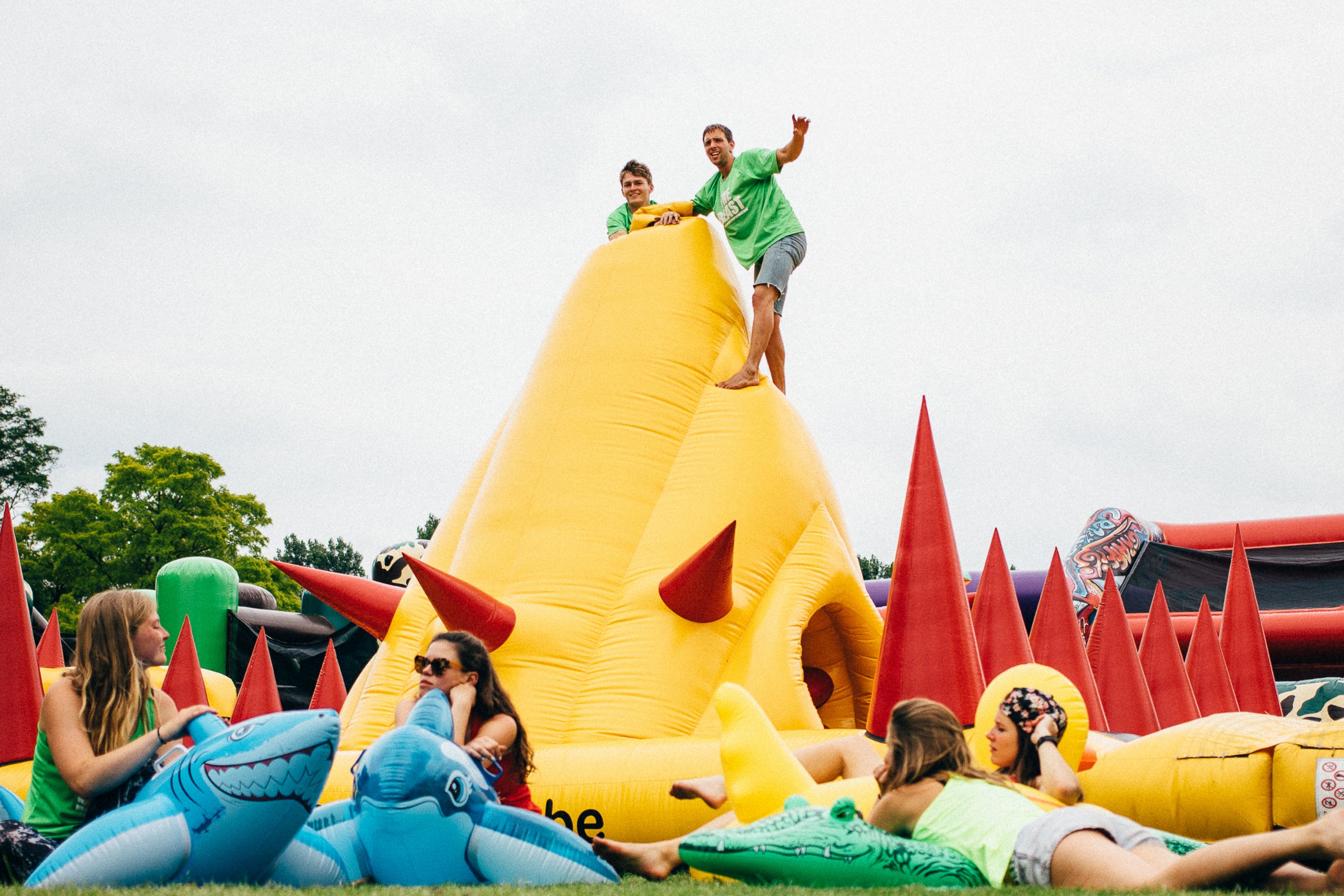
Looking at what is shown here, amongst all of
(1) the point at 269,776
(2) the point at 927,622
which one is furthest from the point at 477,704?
(2) the point at 927,622

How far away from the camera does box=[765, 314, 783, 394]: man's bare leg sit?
525cm

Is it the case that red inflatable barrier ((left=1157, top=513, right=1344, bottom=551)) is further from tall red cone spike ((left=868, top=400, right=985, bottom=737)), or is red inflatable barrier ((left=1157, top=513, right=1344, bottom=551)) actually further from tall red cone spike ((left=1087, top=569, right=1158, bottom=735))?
tall red cone spike ((left=868, top=400, right=985, bottom=737))

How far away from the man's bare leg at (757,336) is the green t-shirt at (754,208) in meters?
0.22

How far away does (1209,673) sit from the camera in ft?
20.4

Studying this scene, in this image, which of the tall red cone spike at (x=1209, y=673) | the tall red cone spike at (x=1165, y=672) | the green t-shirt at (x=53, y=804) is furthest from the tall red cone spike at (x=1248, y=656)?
the green t-shirt at (x=53, y=804)

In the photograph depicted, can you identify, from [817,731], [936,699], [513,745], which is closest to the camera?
[513,745]

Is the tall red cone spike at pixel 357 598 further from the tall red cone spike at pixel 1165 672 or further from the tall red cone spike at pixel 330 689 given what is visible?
the tall red cone spike at pixel 1165 672

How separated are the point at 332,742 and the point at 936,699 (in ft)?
6.23

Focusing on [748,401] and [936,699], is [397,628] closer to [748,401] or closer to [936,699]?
[748,401]

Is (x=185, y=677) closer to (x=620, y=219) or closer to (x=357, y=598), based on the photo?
(x=357, y=598)

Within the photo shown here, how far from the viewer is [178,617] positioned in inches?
400

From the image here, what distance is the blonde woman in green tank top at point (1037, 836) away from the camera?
214 centimetres

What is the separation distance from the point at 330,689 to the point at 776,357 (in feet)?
10.3

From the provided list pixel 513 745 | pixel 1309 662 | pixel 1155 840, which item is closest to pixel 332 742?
pixel 513 745
